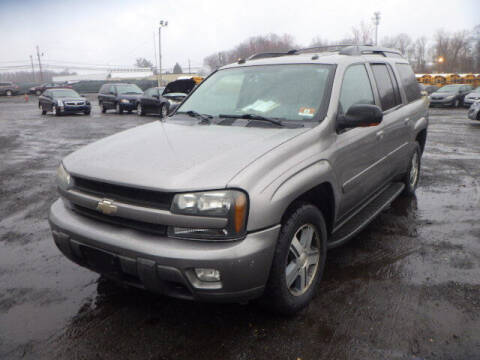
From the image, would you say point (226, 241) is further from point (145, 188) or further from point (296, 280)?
point (296, 280)

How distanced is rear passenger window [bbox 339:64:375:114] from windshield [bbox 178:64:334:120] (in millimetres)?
197

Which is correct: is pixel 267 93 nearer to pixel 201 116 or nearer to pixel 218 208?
pixel 201 116

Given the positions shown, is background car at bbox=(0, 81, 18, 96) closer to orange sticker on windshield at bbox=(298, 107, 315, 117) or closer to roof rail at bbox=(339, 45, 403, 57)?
roof rail at bbox=(339, 45, 403, 57)

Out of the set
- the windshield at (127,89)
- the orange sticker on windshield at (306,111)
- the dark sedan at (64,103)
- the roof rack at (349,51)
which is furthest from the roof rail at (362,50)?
the dark sedan at (64,103)

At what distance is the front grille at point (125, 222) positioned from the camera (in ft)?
8.05

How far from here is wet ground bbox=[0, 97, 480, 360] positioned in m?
2.55

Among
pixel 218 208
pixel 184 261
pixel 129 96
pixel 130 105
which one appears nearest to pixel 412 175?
pixel 218 208

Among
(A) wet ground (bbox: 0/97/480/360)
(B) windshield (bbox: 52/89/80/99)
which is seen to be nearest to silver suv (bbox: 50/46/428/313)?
(A) wet ground (bbox: 0/97/480/360)

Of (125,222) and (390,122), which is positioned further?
(390,122)

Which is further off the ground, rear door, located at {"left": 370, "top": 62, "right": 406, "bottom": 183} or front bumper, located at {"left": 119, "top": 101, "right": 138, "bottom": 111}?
rear door, located at {"left": 370, "top": 62, "right": 406, "bottom": 183}

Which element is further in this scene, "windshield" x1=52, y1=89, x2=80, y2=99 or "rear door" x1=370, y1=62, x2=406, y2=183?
"windshield" x1=52, y1=89, x2=80, y2=99

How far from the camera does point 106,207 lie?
258cm

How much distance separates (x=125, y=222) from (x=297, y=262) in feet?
3.91

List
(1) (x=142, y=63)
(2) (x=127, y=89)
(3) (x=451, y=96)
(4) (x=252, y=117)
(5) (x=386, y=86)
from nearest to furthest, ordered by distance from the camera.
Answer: (4) (x=252, y=117) → (5) (x=386, y=86) → (2) (x=127, y=89) → (3) (x=451, y=96) → (1) (x=142, y=63)
